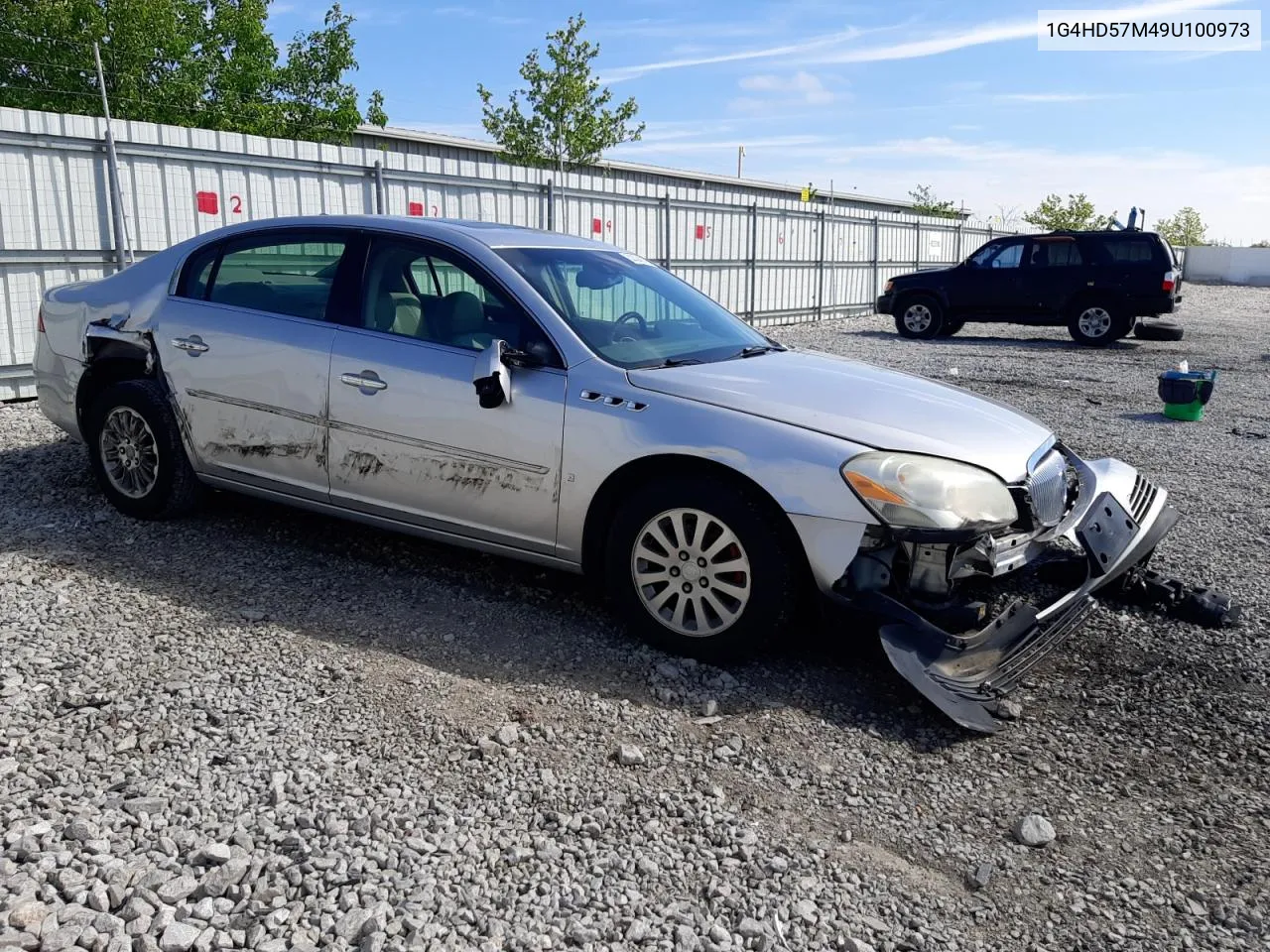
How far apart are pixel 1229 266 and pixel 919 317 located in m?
36.9

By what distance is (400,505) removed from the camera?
462 centimetres

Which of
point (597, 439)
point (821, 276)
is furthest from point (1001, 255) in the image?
point (597, 439)

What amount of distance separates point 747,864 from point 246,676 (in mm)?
2011

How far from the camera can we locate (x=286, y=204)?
37.6ft

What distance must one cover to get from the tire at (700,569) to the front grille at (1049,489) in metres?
0.96

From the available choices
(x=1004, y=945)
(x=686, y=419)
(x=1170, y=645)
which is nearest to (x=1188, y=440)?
(x=1170, y=645)

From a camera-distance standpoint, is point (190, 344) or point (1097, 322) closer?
point (190, 344)

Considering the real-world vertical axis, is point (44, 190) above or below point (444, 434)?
above

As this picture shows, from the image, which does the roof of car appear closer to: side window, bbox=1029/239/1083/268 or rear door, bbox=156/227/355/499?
rear door, bbox=156/227/355/499

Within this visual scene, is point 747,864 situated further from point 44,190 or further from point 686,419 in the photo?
point 44,190

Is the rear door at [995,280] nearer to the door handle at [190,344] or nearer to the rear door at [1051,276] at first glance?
the rear door at [1051,276]

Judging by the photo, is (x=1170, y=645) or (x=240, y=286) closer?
(x=1170, y=645)

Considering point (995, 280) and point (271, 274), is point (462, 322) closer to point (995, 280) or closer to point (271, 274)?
point (271, 274)

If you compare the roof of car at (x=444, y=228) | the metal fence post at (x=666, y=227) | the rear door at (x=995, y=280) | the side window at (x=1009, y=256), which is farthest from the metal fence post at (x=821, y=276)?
the roof of car at (x=444, y=228)
